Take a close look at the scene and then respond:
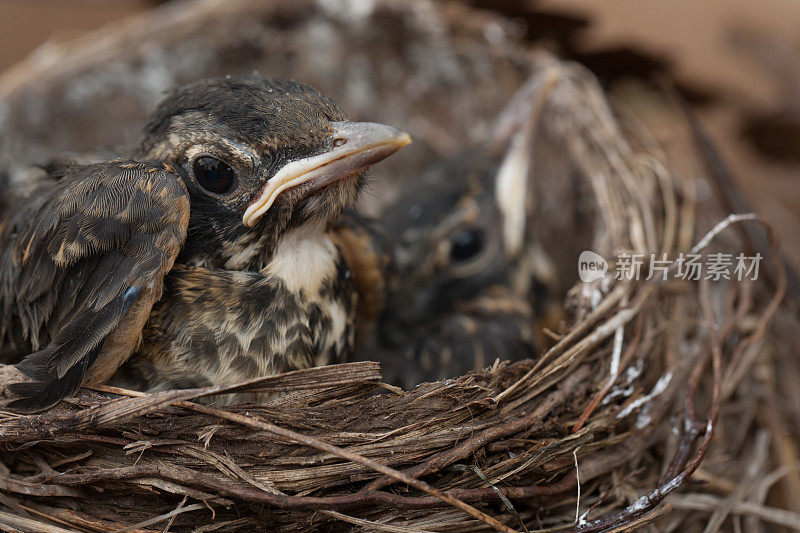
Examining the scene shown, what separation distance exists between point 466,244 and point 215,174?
→ 82 cm

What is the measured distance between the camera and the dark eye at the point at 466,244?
1.74 metres

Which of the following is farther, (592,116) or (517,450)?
(592,116)

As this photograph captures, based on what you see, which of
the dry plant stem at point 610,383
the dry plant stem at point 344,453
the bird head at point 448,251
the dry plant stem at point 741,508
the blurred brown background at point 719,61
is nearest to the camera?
the dry plant stem at point 344,453

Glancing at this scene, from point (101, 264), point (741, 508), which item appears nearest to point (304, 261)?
point (101, 264)

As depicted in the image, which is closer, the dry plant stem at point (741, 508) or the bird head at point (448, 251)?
the dry plant stem at point (741, 508)

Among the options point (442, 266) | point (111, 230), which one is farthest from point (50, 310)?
point (442, 266)

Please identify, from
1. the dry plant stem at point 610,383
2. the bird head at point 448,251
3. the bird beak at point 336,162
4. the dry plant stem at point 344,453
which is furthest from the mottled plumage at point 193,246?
the bird head at point 448,251

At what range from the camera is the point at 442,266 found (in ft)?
5.72

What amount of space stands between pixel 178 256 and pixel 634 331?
31.0 inches

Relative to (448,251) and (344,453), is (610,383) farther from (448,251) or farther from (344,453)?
(448,251)

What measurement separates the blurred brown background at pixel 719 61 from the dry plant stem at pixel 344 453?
1540mm

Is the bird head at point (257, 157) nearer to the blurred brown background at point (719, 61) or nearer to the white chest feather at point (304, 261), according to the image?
the white chest feather at point (304, 261)

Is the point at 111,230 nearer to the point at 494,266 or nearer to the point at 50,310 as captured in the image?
the point at 50,310

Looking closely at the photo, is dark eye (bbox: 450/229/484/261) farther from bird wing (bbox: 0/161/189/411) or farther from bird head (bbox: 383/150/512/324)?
bird wing (bbox: 0/161/189/411)
